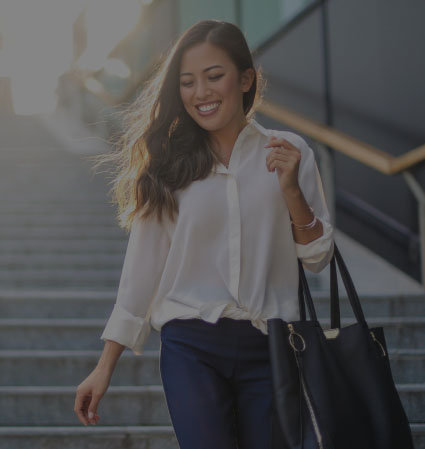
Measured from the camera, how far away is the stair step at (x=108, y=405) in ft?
10.4

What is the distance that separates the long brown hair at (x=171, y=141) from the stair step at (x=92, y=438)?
51.0 inches

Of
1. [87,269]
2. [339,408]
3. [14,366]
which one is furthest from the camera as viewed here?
[87,269]

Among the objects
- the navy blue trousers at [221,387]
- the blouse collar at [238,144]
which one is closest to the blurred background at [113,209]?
the blouse collar at [238,144]

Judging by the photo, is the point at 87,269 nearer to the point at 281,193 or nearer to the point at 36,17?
the point at 281,193

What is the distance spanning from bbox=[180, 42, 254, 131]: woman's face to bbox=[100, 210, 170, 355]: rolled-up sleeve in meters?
0.30

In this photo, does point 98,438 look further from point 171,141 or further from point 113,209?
point 113,209

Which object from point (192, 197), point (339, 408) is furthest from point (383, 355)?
point (192, 197)

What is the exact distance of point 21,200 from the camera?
644 cm

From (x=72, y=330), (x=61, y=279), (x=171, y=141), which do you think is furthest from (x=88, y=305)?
(x=171, y=141)

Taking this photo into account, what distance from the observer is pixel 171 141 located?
1.99m

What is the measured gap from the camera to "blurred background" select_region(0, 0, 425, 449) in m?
Result: 3.31

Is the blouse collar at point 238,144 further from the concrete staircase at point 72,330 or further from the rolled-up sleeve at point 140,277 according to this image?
the concrete staircase at point 72,330

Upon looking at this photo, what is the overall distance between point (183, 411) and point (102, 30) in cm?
963

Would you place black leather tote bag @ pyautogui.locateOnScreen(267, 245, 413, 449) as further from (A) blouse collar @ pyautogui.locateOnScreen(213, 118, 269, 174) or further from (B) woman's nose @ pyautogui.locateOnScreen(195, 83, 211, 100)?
(B) woman's nose @ pyautogui.locateOnScreen(195, 83, 211, 100)
